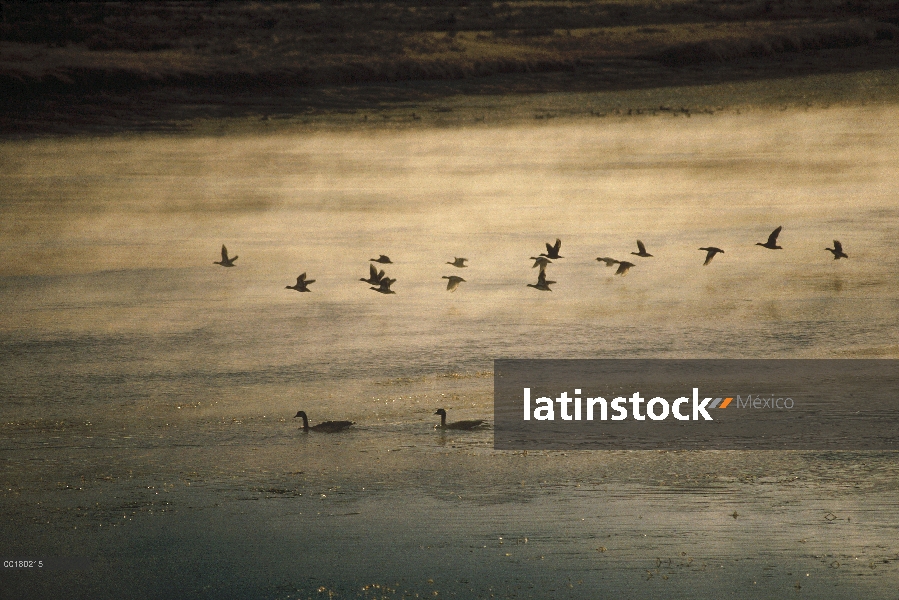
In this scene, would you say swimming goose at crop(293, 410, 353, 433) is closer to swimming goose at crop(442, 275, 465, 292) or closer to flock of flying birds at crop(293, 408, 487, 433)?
flock of flying birds at crop(293, 408, 487, 433)

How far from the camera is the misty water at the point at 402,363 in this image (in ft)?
36.2

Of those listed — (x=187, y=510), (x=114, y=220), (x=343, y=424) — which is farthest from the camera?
(x=114, y=220)

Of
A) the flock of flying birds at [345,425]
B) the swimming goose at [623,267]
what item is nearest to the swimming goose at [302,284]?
the swimming goose at [623,267]

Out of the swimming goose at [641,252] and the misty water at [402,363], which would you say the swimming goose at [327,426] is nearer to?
the misty water at [402,363]

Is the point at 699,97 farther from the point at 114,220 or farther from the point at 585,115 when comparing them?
the point at 114,220

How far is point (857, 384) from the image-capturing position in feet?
51.4

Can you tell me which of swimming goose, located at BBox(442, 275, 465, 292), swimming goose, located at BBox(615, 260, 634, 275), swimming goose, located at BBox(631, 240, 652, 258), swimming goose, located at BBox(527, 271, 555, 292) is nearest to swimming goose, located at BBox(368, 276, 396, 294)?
swimming goose, located at BBox(442, 275, 465, 292)

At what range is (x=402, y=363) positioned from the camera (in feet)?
55.8

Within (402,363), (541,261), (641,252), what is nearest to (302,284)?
(541,261)

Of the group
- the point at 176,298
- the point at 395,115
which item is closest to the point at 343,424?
the point at 176,298

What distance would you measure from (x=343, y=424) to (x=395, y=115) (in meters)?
31.2

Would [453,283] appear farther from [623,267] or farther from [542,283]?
[623,267]

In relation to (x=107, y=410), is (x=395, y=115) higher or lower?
higher

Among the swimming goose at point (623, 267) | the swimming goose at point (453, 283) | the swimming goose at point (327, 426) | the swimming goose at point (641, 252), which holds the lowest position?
the swimming goose at point (327, 426)
